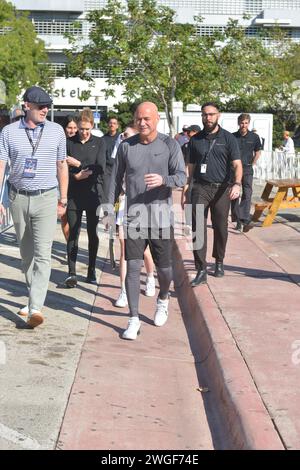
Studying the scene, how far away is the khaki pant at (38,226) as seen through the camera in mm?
7695

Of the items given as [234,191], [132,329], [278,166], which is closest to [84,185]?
[234,191]

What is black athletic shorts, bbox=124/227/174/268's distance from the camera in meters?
7.64

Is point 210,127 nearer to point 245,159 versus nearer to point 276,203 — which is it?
point 245,159

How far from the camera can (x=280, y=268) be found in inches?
430

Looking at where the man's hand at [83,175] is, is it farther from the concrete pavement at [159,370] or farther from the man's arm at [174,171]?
the man's arm at [174,171]

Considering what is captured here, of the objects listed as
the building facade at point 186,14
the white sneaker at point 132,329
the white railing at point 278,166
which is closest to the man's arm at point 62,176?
the white sneaker at point 132,329

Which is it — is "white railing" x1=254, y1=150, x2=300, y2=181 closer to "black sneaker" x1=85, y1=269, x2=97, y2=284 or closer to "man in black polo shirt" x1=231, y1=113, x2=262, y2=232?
"man in black polo shirt" x1=231, y1=113, x2=262, y2=232

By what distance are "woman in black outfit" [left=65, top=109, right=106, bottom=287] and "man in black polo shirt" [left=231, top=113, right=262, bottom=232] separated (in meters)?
4.78

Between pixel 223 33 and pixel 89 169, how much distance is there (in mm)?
20900

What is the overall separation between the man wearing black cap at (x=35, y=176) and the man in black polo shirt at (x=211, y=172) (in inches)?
85.7

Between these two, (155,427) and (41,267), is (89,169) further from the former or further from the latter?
(155,427)

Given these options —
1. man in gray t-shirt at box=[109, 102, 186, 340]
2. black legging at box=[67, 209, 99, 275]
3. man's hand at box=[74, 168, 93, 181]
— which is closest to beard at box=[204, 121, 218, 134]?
man's hand at box=[74, 168, 93, 181]

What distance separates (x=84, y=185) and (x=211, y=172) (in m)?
1.44

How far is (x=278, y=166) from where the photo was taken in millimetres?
26734
